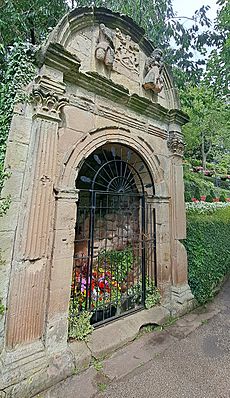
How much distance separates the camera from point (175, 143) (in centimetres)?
396

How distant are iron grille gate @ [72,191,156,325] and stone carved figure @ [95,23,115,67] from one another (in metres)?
2.09

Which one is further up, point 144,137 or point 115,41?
point 115,41

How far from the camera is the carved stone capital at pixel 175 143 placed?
3.97 m

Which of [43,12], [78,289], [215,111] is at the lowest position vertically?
[78,289]

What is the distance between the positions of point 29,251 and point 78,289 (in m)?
1.44

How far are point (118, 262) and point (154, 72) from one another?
3674mm

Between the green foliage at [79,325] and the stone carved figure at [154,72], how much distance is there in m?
3.96

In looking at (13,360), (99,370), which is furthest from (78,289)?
(13,360)

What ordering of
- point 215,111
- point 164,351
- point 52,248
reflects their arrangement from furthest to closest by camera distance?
point 215,111 → point 164,351 → point 52,248

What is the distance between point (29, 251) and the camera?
2.18m

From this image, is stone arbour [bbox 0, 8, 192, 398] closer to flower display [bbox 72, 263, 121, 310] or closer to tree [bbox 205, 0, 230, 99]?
flower display [bbox 72, 263, 121, 310]

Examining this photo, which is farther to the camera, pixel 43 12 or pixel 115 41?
pixel 43 12

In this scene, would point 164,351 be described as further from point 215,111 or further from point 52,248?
point 215,111

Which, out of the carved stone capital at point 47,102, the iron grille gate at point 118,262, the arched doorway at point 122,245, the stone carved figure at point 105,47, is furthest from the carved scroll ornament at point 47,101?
the iron grille gate at point 118,262
